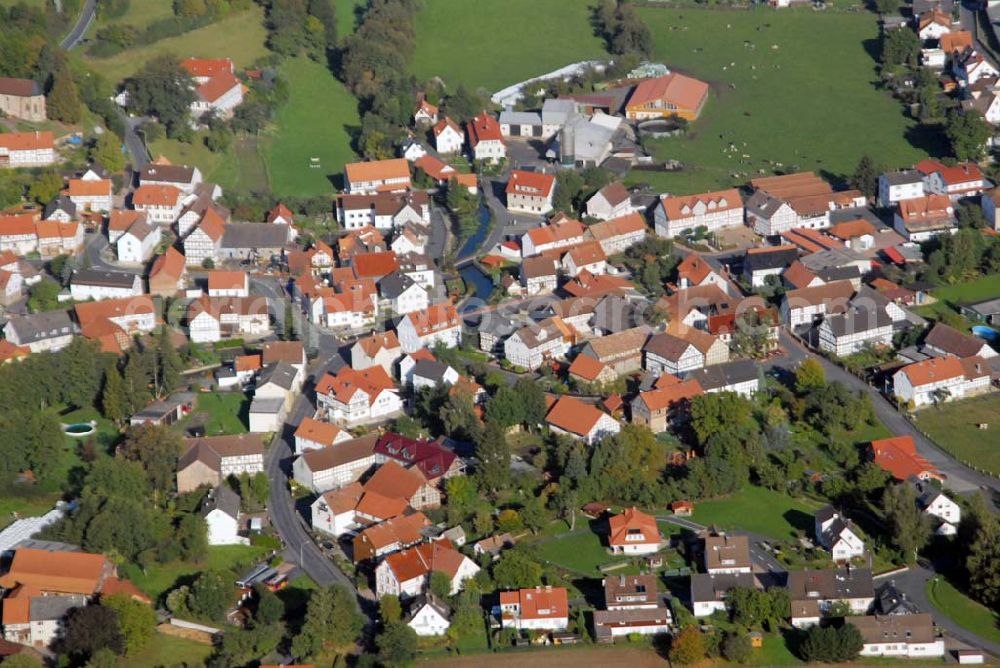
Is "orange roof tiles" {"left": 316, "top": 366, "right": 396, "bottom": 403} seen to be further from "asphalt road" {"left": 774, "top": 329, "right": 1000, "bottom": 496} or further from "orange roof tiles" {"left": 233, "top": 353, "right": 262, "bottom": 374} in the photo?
"asphalt road" {"left": 774, "top": 329, "right": 1000, "bottom": 496}

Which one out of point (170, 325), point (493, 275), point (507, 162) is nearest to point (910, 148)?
point (507, 162)

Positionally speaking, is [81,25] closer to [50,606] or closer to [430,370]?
[430,370]

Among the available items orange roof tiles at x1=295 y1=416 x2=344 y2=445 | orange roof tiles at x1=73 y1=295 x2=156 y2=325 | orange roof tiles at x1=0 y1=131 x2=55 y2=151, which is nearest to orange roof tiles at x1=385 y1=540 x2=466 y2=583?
orange roof tiles at x1=295 y1=416 x2=344 y2=445

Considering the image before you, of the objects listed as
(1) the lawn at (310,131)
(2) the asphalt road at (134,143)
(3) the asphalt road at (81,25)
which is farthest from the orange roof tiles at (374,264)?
(3) the asphalt road at (81,25)

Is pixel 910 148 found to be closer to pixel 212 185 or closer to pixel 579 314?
pixel 579 314

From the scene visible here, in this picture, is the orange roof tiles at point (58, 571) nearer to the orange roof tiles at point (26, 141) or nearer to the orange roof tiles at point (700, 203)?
the orange roof tiles at point (26, 141)

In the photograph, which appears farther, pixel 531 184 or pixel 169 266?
pixel 531 184

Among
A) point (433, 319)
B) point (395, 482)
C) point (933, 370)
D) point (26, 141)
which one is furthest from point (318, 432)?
point (26, 141)
